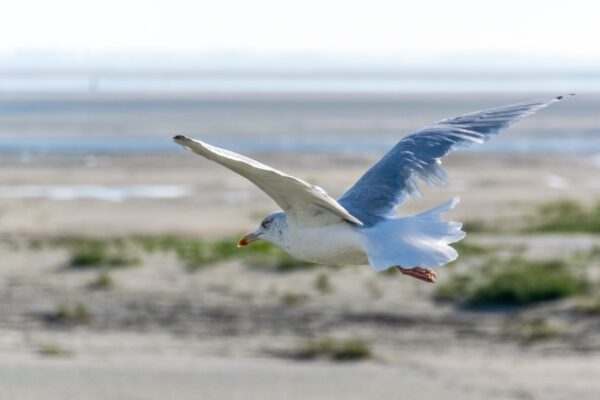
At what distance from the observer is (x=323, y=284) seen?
20891 mm

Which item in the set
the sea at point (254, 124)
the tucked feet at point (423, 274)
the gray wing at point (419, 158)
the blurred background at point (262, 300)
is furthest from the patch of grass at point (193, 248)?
the tucked feet at point (423, 274)

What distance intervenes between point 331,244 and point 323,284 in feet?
44.7

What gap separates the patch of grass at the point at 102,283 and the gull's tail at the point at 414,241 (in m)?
14.3

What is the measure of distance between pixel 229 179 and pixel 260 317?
1875 cm

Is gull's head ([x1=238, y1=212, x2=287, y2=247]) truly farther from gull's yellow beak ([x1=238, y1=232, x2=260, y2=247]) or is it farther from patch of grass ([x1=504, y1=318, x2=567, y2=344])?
patch of grass ([x1=504, y1=318, x2=567, y2=344])

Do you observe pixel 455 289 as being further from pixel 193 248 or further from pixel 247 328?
pixel 193 248

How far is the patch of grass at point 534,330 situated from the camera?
59.2ft

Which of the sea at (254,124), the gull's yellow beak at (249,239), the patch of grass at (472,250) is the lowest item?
the patch of grass at (472,250)

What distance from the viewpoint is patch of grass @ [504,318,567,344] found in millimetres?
18047

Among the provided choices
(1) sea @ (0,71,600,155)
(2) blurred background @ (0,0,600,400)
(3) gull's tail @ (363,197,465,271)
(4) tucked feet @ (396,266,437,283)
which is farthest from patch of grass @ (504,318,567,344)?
(1) sea @ (0,71,600,155)

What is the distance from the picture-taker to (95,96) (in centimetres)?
10525

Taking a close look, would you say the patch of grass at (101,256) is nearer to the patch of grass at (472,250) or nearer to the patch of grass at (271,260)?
the patch of grass at (271,260)

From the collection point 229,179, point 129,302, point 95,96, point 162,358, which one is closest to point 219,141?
point 229,179

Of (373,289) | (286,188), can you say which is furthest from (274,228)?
(373,289)
